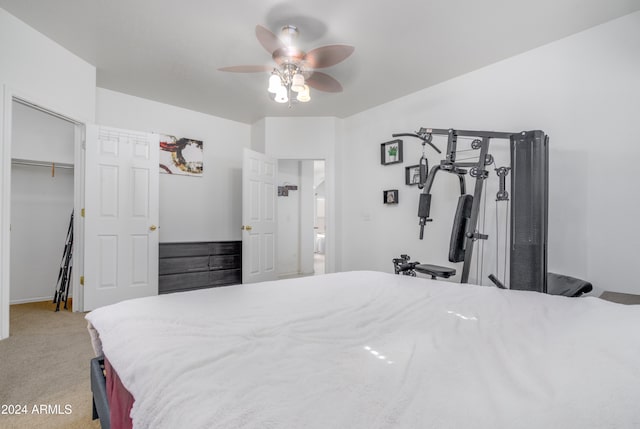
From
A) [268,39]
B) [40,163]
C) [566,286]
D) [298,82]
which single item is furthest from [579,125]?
[40,163]

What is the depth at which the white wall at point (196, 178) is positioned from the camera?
4.14 metres

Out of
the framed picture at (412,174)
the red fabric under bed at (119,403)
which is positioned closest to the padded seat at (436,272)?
the framed picture at (412,174)

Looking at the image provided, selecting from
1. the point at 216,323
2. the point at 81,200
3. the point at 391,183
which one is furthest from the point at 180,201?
the point at 216,323

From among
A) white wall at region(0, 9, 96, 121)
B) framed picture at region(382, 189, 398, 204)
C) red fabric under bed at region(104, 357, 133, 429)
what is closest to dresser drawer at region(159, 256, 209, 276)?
white wall at region(0, 9, 96, 121)

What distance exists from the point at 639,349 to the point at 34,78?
4.30m

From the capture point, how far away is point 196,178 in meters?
4.75

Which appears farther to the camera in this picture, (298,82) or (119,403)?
(298,82)

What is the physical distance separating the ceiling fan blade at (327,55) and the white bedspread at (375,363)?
198 cm

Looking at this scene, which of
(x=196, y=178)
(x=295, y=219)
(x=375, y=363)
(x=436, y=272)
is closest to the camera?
(x=375, y=363)

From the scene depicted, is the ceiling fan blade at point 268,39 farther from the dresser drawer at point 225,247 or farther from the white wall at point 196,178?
the dresser drawer at point 225,247

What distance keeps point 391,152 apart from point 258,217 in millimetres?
2128

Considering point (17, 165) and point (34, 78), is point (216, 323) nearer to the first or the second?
point (34, 78)

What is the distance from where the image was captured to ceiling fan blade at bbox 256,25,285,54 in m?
2.24

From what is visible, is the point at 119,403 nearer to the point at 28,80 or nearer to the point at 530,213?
the point at 530,213
